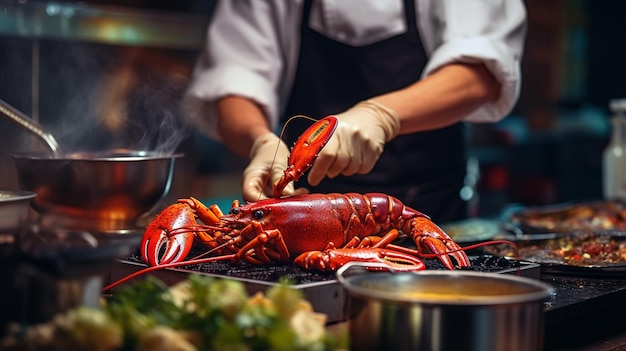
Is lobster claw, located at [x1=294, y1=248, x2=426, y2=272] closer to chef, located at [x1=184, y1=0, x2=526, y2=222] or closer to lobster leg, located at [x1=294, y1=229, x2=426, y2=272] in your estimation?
lobster leg, located at [x1=294, y1=229, x2=426, y2=272]

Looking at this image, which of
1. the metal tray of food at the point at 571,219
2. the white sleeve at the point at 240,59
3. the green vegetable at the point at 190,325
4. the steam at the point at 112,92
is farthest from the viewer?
the steam at the point at 112,92

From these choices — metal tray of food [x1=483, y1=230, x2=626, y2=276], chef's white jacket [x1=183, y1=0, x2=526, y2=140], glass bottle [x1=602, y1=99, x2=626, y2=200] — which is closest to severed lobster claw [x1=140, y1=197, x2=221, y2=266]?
metal tray of food [x1=483, y1=230, x2=626, y2=276]

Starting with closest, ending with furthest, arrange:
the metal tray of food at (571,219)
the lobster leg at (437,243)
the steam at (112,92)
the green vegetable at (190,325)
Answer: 1. the green vegetable at (190,325)
2. the lobster leg at (437,243)
3. the metal tray of food at (571,219)
4. the steam at (112,92)

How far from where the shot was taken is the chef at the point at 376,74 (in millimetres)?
2752

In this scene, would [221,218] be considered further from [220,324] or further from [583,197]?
[583,197]

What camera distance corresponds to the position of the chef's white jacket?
2.79m

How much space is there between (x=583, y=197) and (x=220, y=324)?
611cm

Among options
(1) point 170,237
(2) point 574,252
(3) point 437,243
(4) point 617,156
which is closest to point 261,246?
(1) point 170,237

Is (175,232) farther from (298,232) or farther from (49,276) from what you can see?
(49,276)

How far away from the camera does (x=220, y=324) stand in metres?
1.07

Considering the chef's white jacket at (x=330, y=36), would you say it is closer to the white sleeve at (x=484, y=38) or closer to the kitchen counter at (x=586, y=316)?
the white sleeve at (x=484, y=38)

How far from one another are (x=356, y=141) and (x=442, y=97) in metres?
0.51

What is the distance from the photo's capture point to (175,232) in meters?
1.80

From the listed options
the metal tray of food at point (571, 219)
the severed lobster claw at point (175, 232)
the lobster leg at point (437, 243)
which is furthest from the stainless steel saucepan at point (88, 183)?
the metal tray of food at point (571, 219)
